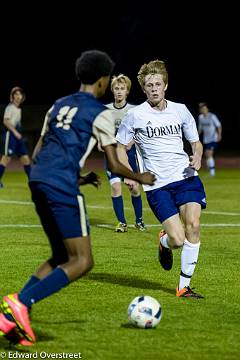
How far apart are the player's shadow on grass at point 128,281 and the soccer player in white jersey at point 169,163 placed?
1.37 feet

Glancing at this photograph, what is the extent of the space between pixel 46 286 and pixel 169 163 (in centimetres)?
298

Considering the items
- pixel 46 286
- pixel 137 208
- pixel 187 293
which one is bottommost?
pixel 137 208

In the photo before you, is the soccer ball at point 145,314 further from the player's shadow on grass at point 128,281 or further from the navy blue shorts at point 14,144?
the navy blue shorts at point 14,144

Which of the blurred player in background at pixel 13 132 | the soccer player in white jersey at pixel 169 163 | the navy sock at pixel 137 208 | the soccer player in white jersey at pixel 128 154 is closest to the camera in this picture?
the soccer player in white jersey at pixel 169 163

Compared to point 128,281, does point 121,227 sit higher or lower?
lower

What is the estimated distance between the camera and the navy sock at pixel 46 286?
696 cm

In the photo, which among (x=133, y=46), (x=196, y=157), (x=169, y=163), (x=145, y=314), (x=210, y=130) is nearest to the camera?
(x=145, y=314)

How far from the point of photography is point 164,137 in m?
9.70

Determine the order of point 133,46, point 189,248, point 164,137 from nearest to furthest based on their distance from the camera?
point 189,248 → point 164,137 → point 133,46

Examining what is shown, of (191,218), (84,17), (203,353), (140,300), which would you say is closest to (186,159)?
(191,218)

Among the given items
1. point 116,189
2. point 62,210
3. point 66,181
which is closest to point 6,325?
point 62,210

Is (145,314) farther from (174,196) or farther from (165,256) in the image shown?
(165,256)

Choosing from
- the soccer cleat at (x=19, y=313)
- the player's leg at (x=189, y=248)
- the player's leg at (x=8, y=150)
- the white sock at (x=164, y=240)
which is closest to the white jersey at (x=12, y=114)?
the player's leg at (x=8, y=150)

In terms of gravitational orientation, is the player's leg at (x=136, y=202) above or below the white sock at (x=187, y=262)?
below
